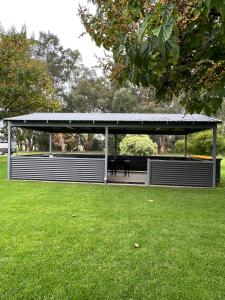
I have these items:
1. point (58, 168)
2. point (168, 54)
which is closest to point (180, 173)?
point (58, 168)

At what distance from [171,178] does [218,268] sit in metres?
7.95

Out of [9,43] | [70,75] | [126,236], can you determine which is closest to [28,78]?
[9,43]

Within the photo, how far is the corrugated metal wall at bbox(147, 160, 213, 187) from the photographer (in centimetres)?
1199

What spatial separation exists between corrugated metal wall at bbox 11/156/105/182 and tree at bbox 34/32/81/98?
28.9 meters

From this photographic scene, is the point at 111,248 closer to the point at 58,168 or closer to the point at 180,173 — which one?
the point at 180,173

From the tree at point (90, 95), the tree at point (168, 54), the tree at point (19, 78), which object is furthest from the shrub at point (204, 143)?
the tree at point (168, 54)

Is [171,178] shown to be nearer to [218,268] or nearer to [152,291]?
[218,268]

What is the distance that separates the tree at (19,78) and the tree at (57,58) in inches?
711

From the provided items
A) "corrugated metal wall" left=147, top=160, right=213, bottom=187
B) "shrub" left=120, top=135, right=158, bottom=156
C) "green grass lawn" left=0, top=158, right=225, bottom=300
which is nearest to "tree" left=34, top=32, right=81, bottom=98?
"shrub" left=120, top=135, right=158, bottom=156

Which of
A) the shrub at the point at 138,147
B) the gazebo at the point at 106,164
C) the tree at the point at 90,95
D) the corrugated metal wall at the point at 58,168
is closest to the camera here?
the gazebo at the point at 106,164

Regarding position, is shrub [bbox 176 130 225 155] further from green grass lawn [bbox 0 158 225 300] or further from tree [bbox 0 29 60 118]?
green grass lawn [bbox 0 158 225 300]

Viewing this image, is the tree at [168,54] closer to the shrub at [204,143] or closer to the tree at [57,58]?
the shrub at [204,143]

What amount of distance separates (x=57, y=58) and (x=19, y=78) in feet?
71.0

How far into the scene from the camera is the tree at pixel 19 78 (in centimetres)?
2092
